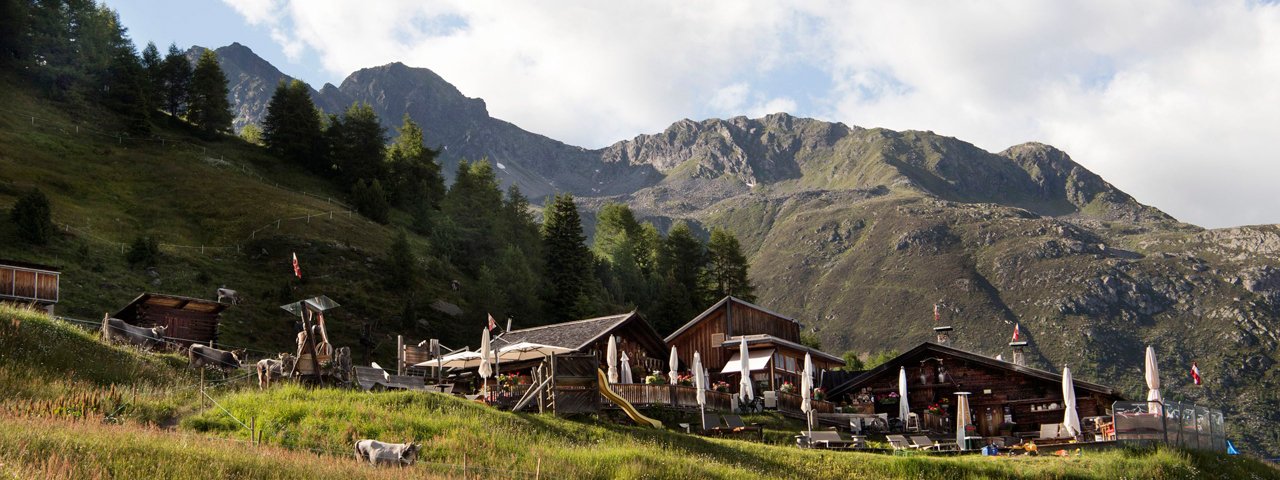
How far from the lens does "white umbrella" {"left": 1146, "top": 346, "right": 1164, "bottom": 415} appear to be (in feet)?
111

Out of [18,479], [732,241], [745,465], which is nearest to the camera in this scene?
[18,479]

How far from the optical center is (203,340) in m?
48.1

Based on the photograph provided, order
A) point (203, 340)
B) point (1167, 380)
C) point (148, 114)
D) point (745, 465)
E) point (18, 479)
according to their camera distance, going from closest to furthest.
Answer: point (18, 479) < point (745, 465) < point (203, 340) < point (148, 114) < point (1167, 380)

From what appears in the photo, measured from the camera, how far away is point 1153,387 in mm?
36344

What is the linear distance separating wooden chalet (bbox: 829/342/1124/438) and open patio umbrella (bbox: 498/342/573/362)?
45.7 feet

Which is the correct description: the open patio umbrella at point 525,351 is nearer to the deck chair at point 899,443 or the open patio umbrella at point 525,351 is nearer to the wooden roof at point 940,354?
the deck chair at point 899,443

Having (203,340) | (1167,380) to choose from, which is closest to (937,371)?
(203,340)

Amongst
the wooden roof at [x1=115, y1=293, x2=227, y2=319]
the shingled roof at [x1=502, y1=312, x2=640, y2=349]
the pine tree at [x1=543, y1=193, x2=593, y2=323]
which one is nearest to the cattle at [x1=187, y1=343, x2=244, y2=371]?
the wooden roof at [x1=115, y1=293, x2=227, y2=319]

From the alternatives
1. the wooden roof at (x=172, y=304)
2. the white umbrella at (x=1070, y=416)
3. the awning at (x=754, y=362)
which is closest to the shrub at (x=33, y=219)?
the wooden roof at (x=172, y=304)

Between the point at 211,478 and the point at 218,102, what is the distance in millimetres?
95173

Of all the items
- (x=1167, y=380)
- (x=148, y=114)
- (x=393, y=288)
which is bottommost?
(x=1167, y=380)

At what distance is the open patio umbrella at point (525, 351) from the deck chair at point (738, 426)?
784cm

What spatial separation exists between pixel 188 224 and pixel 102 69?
3597cm

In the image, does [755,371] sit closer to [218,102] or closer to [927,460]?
[927,460]
